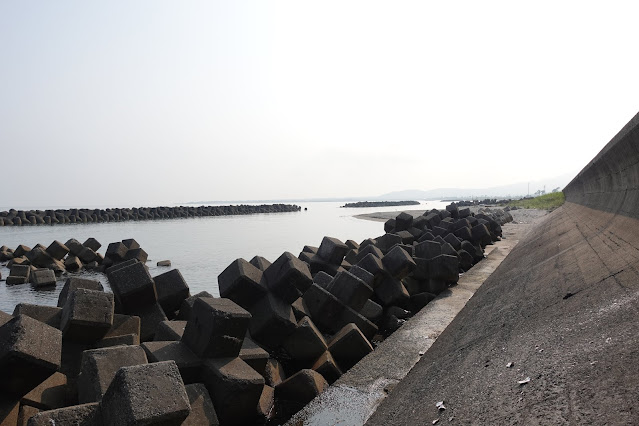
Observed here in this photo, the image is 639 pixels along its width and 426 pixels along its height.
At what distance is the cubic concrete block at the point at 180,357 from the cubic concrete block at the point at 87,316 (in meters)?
0.67

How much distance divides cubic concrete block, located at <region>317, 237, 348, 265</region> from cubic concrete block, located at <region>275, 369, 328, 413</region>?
3870mm

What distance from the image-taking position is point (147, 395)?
2.28 meters

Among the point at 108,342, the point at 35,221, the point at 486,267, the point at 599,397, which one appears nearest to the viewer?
the point at 599,397

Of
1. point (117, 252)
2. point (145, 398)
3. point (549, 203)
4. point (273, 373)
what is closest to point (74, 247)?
point (117, 252)

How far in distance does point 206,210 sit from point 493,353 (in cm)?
5511

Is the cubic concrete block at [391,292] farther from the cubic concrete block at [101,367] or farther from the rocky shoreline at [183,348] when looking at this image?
the cubic concrete block at [101,367]

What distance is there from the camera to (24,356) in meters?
2.87

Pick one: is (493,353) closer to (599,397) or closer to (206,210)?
(599,397)

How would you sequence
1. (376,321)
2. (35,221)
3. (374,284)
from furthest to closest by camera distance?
(35,221), (374,284), (376,321)

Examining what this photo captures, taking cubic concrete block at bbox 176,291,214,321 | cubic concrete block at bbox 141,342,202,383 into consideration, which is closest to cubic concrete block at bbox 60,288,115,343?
cubic concrete block at bbox 141,342,202,383

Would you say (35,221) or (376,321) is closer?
(376,321)

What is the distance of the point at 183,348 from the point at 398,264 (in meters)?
4.14

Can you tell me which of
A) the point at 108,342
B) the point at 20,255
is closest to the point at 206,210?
the point at 20,255

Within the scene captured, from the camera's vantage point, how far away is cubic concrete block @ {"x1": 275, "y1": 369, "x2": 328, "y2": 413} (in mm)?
3691
